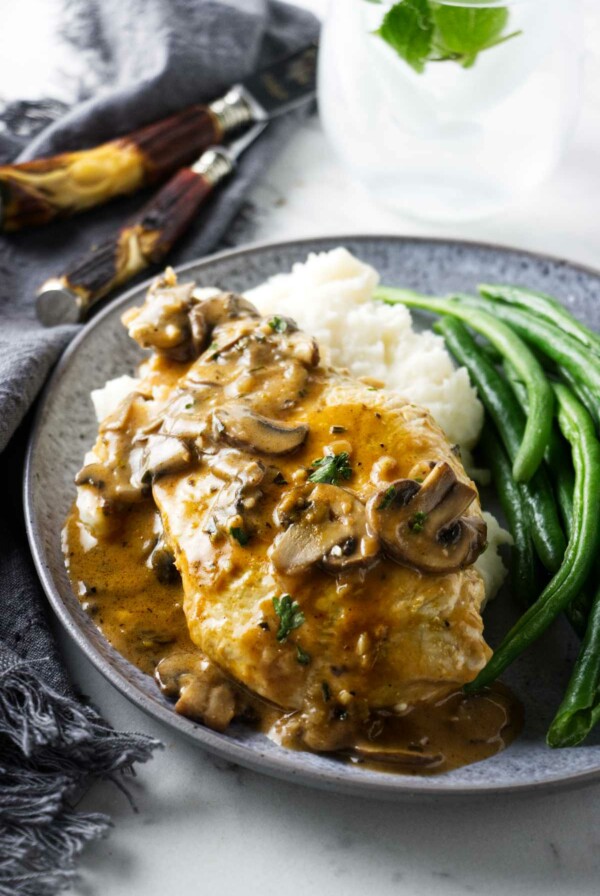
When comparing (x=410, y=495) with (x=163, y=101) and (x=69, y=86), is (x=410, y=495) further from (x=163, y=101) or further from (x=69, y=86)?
(x=69, y=86)

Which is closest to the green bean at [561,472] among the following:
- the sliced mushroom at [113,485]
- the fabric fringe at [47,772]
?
the sliced mushroom at [113,485]

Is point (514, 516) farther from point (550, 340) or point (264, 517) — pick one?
point (264, 517)

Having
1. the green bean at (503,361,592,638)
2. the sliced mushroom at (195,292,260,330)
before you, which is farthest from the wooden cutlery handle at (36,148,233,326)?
the green bean at (503,361,592,638)

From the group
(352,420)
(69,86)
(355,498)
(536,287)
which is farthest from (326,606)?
(69,86)

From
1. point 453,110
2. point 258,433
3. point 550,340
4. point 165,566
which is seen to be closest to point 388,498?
point 258,433

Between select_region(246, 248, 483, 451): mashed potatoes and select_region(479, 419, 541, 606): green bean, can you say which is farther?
select_region(246, 248, 483, 451): mashed potatoes

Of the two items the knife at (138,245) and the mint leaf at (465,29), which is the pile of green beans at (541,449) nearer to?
the mint leaf at (465,29)

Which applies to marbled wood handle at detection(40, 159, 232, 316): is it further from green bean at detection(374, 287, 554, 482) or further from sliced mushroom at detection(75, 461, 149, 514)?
sliced mushroom at detection(75, 461, 149, 514)
